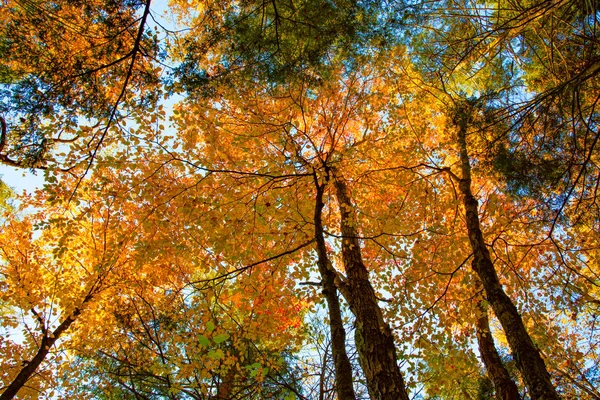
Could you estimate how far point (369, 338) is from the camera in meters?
3.85

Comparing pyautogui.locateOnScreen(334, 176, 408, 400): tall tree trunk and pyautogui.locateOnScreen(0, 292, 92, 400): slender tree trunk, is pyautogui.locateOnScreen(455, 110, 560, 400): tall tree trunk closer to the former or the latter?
pyautogui.locateOnScreen(334, 176, 408, 400): tall tree trunk

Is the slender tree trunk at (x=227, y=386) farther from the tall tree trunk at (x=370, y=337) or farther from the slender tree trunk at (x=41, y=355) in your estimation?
the slender tree trunk at (x=41, y=355)

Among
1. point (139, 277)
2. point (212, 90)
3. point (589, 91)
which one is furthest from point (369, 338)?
point (139, 277)

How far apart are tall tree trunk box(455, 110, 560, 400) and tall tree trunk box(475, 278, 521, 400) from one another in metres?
0.81

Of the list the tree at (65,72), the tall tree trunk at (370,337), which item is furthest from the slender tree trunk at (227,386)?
the tree at (65,72)

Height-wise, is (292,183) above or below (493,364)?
above

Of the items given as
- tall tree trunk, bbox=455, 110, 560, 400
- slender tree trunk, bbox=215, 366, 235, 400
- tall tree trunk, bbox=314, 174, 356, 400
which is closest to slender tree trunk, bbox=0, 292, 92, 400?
slender tree trunk, bbox=215, 366, 235, 400

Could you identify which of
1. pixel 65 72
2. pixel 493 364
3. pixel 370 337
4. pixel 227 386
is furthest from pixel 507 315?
pixel 65 72

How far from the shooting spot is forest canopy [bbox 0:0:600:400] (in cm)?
323

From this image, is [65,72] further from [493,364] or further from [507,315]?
[493,364]

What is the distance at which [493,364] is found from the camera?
197 inches

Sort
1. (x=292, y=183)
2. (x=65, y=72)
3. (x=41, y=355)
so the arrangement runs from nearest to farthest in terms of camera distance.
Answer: (x=65, y=72)
(x=292, y=183)
(x=41, y=355)

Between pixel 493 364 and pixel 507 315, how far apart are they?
1811 mm

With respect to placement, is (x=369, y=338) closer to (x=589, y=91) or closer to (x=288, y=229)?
(x=288, y=229)
